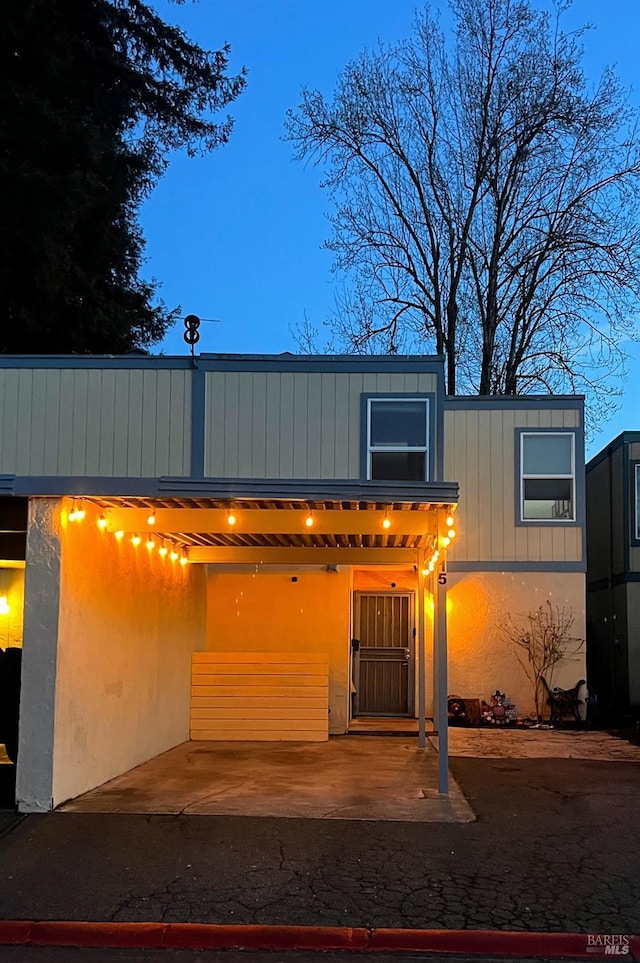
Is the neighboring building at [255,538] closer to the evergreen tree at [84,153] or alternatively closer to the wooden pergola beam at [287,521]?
A: the wooden pergola beam at [287,521]

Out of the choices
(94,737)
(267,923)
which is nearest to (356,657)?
(94,737)

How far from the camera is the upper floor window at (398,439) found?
34.8ft

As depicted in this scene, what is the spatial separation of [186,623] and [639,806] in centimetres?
711

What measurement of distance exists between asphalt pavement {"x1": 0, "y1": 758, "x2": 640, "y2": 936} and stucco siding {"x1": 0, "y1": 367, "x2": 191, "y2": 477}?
11.9 feet

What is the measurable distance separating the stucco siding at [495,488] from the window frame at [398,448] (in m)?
5.01

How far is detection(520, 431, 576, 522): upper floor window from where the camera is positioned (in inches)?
618

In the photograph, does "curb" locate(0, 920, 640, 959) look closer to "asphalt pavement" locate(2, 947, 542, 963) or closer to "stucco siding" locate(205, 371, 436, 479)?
"asphalt pavement" locate(2, 947, 542, 963)

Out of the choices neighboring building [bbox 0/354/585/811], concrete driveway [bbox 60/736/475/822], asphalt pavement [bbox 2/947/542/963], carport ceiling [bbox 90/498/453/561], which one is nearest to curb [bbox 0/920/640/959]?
asphalt pavement [bbox 2/947/542/963]

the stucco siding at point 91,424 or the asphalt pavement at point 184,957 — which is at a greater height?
the stucco siding at point 91,424

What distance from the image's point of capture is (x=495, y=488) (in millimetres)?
15703

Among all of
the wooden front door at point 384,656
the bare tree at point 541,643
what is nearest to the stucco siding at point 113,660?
the wooden front door at point 384,656

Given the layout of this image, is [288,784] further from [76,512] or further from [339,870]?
[76,512]

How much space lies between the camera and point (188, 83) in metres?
22.3

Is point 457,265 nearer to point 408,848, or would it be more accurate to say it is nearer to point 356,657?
point 356,657
